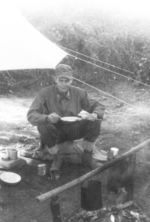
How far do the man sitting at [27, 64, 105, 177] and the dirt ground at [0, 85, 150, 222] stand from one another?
0.92ft

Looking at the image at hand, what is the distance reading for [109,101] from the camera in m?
7.74

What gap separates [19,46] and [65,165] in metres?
2.27

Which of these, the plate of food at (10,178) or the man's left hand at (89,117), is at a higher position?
the man's left hand at (89,117)

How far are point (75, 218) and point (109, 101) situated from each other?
→ 481 cm

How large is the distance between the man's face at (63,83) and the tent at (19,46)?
1325mm

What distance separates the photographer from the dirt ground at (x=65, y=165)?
11.2 ft

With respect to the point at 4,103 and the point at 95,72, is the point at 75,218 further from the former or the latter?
the point at 95,72

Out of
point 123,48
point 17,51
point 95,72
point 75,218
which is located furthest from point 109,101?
point 75,218

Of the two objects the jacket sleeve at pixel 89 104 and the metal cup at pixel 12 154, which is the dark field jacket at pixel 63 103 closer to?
the jacket sleeve at pixel 89 104

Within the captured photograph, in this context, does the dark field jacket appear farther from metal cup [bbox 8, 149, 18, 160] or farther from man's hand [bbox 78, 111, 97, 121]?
metal cup [bbox 8, 149, 18, 160]

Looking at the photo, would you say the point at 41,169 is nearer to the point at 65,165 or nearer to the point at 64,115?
the point at 65,165

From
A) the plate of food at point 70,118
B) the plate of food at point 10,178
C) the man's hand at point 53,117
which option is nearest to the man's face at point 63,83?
the plate of food at point 70,118

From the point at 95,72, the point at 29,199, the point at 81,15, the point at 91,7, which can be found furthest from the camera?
the point at 91,7

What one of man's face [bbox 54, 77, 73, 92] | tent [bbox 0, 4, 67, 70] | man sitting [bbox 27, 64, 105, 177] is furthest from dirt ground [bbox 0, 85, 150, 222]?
tent [bbox 0, 4, 67, 70]
